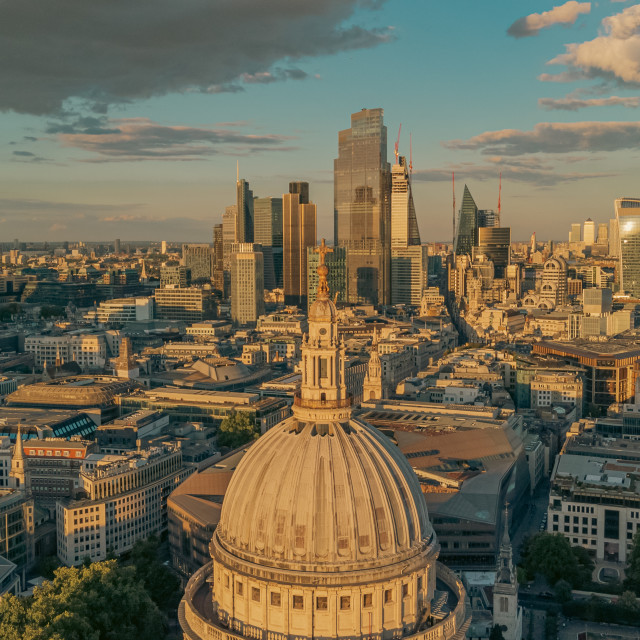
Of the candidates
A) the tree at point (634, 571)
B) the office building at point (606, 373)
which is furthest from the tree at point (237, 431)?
the office building at point (606, 373)

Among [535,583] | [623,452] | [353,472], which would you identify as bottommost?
[535,583]

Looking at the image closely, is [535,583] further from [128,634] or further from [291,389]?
A: [291,389]

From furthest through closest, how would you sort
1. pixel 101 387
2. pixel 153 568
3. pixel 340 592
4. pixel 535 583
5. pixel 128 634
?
pixel 101 387 < pixel 535 583 < pixel 153 568 < pixel 128 634 < pixel 340 592

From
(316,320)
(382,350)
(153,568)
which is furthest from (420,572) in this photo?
(382,350)

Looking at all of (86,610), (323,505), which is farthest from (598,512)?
(323,505)

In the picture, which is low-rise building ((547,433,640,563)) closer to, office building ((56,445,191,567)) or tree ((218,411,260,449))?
office building ((56,445,191,567))

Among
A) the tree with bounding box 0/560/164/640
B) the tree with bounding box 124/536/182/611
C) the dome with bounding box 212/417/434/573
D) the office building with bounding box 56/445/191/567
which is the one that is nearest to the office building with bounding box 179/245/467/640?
the dome with bounding box 212/417/434/573

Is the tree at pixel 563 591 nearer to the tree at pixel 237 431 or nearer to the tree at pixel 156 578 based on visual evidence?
the tree at pixel 156 578
